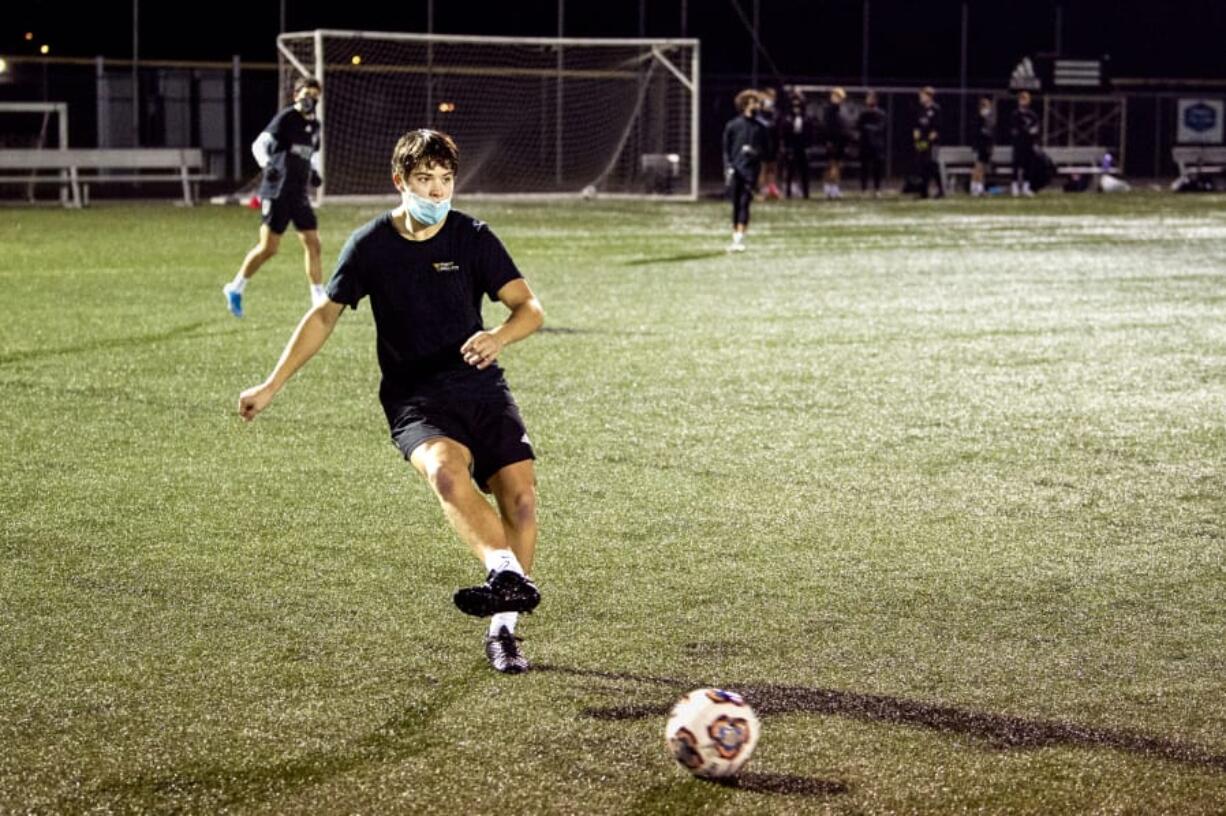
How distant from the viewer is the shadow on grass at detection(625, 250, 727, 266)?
20.8 m

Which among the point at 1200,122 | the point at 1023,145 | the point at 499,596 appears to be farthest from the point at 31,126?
the point at 499,596

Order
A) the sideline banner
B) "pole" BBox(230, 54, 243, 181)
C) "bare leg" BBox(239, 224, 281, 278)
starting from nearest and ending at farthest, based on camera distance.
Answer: "bare leg" BBox(239, 224, 281, 278), "pole" BBox(230, 54, 243, 181), the sideline banner

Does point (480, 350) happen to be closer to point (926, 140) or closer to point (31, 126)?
point (926, 140)

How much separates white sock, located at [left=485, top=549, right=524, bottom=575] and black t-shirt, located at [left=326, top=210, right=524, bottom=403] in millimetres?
661

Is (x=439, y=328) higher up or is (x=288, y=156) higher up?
(x=288, y=156)

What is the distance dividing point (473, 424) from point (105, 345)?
8.13 m

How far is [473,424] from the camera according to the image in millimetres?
5816

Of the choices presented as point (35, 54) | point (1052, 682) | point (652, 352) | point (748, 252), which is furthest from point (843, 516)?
point (35, 54)

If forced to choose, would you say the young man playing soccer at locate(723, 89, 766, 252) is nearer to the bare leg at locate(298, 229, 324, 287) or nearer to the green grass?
the bare leg at locate(298, 229, 324, 287)

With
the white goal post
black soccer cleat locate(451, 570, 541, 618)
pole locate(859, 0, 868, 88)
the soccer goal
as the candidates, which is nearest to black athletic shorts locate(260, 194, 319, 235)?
black soccer cleat locate(451, 570, 541, 618)

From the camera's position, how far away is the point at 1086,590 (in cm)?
656

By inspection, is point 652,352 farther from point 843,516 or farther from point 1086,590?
point 1086,590

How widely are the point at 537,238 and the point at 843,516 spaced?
17.1m

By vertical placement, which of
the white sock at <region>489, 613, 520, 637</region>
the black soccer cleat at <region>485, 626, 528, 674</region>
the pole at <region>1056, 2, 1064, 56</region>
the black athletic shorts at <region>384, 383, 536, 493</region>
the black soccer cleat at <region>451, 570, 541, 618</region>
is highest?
the pole at <region>1056, 2, 1064, 56</region>
